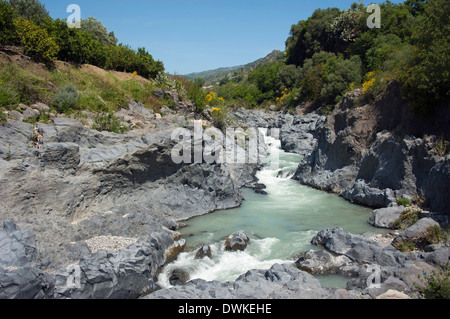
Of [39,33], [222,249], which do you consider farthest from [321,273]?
[39,33]

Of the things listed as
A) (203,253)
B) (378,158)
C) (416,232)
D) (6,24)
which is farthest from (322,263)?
(6,24)

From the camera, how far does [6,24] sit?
16.9 meters

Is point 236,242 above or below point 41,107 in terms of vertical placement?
below

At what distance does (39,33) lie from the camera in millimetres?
18109

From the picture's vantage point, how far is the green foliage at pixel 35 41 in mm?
17719

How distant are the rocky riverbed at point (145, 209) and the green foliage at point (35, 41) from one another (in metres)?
8.70

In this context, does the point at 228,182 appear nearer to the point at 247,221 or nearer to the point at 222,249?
the point at 247,221

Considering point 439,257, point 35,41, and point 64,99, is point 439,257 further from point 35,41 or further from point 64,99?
point 35,41

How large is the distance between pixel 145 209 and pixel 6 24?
1357 centimetres

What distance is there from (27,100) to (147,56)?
14.7 m

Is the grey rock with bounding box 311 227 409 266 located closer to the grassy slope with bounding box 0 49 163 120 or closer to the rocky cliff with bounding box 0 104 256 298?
the rocky cliff with bounding box 0 104 256 298

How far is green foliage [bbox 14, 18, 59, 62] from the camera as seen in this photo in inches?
698

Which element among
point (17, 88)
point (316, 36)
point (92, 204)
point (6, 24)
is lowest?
point (92, 204)

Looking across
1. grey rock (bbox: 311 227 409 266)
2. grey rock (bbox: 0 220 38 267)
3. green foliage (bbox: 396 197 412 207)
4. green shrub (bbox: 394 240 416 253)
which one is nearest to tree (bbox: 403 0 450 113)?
green foliage (bbox: 396 197 412 207)
